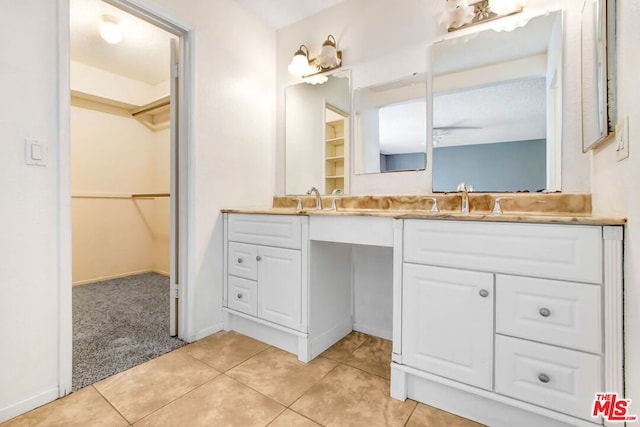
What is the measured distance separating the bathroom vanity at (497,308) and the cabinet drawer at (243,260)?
385mm

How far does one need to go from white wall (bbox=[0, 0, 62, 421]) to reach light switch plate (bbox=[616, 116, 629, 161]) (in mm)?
2255

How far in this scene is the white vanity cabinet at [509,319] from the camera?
39.8 inches

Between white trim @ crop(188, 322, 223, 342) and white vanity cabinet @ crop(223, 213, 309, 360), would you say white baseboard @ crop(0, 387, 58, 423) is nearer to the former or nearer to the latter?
white trim @ crop(188, 322, 223, 342)

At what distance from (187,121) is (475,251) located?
1867mm

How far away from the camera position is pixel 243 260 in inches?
80.1

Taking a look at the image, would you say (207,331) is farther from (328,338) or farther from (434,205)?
(434,205)

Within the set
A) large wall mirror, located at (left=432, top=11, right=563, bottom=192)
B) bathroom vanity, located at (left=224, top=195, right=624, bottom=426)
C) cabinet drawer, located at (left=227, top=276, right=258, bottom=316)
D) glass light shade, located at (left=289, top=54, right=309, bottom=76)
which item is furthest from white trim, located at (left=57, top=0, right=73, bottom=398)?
large wall mirror, located at (left=432, top=11, right=563, bottom=192)

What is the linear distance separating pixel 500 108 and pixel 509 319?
1185 mm

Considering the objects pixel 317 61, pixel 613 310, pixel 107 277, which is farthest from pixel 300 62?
pixel 107 277

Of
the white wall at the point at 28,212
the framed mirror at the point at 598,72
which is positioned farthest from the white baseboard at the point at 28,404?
the framed mirror at the point at 598,72

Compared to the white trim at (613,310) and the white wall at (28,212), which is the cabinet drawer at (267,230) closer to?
the white wall at (28,212)

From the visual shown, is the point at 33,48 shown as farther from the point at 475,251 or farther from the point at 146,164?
the point at 146,164

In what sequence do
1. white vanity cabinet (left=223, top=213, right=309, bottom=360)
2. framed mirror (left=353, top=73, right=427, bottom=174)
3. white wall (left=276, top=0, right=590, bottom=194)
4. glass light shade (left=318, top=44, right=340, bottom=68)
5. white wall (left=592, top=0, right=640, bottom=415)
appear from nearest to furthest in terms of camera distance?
white wall (left=592, top=0, right=640, bottom=415) < white wall (left=276, top=0, right=590, bottom=194) < white vanity cabinet (left=223, top=213, right=309, bottom=360) < framed mirror (left=353, top=73, right=427, bottom=174) < glass light shade (left=318, top=44, right=340, bottom=68)

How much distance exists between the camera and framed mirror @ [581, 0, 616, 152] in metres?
1.10
